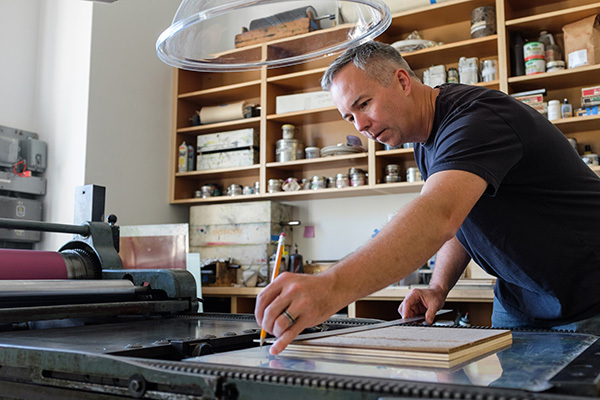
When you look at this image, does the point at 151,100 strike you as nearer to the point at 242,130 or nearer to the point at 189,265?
the point at 242,130

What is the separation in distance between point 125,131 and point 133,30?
2.48ft

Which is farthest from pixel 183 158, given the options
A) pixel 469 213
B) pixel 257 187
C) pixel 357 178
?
pixel 469 213

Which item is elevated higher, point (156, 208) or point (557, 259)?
point (156, 208)

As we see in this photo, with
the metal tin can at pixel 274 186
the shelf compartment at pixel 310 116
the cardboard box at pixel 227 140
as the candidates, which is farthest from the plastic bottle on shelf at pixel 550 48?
the cardboard box at pixel 227 140

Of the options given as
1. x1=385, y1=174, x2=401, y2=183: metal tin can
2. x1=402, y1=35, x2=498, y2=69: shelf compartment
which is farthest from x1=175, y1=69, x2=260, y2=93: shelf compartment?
x1=385, y1=174, x2=401, y2=183: metal tin can

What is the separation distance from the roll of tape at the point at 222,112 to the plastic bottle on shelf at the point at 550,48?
2.00 metres

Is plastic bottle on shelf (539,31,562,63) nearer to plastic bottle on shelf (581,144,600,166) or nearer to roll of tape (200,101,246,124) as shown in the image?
plastic bottle on shelf (581,144,600,166)

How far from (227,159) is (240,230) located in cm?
54

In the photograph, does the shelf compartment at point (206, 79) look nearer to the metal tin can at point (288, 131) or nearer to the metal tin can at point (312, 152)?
the metal tin can at point (288, 131)

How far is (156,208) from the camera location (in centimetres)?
411

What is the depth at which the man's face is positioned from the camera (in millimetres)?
1345

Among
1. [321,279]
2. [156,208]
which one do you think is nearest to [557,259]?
[321,279]

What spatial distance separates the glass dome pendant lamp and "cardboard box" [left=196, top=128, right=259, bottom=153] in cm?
247

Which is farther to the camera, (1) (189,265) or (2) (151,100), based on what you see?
(2) (151,100)
